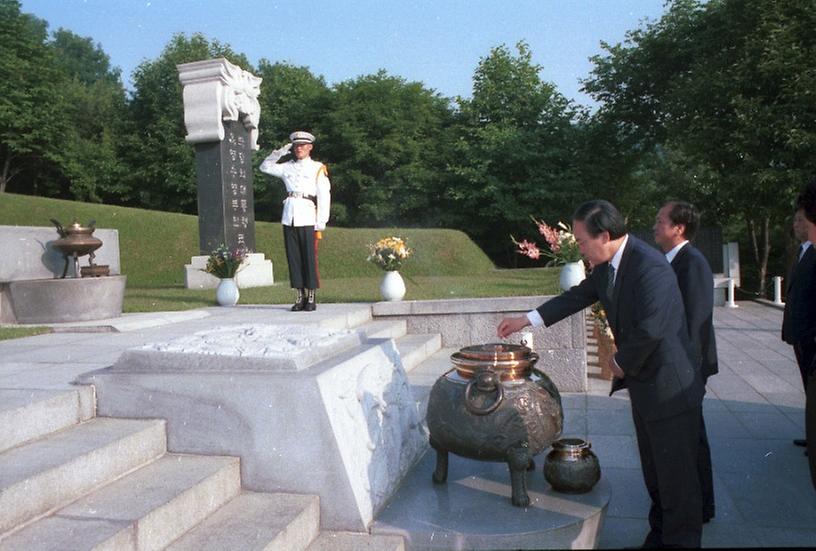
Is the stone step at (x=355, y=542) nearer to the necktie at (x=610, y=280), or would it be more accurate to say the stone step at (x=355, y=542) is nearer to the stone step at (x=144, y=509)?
the stone step at (x=144, y=509)

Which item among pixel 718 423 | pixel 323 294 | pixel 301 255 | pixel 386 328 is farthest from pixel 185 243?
pixel 718 423

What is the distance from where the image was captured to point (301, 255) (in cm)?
859

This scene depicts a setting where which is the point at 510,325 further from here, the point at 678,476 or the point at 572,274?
the point at 572,274

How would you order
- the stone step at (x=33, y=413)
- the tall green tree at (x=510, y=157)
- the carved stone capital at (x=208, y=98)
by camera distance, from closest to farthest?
the stone step at (x=33, y=413), the carved stone capital at (x=208, y=98), the tall green tree at (x=510, y=157)

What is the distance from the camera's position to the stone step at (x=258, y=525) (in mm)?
2824

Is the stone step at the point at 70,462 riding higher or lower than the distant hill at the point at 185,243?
lower

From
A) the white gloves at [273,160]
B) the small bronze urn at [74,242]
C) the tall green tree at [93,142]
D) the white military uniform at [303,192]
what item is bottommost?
the small bronze urn at [74,242]

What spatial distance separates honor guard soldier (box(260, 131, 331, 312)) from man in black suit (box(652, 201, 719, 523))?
17.0 ft

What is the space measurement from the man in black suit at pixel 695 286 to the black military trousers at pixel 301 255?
526cm

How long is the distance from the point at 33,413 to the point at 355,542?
165 cm

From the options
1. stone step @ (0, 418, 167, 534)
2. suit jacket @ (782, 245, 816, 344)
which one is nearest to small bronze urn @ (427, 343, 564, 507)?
stone step @ (0, 418, 167, 534)

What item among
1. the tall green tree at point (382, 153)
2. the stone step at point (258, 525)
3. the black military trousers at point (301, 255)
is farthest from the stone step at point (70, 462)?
Result: the tall green tree at point (382, 153)

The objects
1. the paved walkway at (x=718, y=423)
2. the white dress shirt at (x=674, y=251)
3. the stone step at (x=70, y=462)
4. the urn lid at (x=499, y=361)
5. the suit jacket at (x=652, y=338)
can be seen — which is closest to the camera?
the stone step at (x=70, y=462)

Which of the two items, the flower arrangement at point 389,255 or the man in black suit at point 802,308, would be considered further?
the flower arrangement at point 389,255
